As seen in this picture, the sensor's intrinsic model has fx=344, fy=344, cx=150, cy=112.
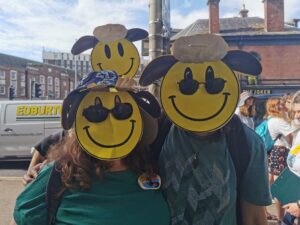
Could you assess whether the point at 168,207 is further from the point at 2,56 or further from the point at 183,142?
the point at 2,56

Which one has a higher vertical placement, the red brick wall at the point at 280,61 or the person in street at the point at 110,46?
the red brick wall at the point at 280,61

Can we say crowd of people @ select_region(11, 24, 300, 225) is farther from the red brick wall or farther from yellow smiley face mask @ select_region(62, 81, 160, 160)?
the red brick wall

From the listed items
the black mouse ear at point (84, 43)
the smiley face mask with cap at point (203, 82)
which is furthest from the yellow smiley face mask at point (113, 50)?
the smiley face mask with cap at point (203, 82)

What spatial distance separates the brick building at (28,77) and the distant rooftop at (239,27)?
20389 mm

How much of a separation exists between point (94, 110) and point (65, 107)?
0.14 metres

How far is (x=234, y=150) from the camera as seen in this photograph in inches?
50.8

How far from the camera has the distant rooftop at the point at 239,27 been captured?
2153 cm

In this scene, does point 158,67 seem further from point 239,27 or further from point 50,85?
point 50,85

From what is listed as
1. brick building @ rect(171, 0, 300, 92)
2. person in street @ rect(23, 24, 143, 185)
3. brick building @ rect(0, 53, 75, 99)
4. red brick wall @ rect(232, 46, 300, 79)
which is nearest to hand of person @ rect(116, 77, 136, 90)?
person in street @ rect(23, 24, 143, 185)

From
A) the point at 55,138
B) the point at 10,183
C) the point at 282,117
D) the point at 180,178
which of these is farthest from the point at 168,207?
the point at 10,183

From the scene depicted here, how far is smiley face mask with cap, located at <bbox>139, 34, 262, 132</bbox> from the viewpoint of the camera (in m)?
1.24

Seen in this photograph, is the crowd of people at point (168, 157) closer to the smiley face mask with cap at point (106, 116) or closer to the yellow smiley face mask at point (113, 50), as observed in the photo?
the smiley face mask with cap at point (106, 116)

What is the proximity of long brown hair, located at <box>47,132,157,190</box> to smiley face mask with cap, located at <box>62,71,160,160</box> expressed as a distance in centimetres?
5

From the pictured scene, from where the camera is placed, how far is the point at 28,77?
49.2 m
